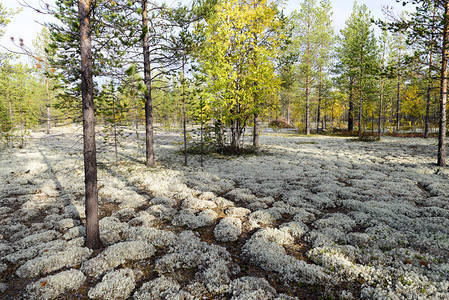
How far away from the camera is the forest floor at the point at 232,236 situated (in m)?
4.25

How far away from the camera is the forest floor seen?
14.0ft

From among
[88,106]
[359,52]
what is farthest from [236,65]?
[359,52]

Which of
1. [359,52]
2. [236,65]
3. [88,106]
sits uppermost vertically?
[359,52]

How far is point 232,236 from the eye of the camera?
630 centimetres

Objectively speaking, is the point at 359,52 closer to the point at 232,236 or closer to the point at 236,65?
the point at 236,65

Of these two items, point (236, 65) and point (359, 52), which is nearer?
point (236, 65)

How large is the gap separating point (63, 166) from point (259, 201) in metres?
13.7

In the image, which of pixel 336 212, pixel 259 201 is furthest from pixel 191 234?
pixel 336 212

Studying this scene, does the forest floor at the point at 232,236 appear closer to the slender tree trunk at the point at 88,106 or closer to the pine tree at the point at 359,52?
the slender tree trunk at the point at 88,106

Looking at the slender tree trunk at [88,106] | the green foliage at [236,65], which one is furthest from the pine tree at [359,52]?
the slender tree trunk at [88,106]

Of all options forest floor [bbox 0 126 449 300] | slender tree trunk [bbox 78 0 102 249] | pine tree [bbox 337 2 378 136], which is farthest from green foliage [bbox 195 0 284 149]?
pine tree [bbox 337 2 378 136]

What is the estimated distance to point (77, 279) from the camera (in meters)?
4.45

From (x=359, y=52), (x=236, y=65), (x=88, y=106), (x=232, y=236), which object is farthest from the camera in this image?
(x=359, y=52)

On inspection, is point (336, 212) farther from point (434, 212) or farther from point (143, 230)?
point (143, 230)
